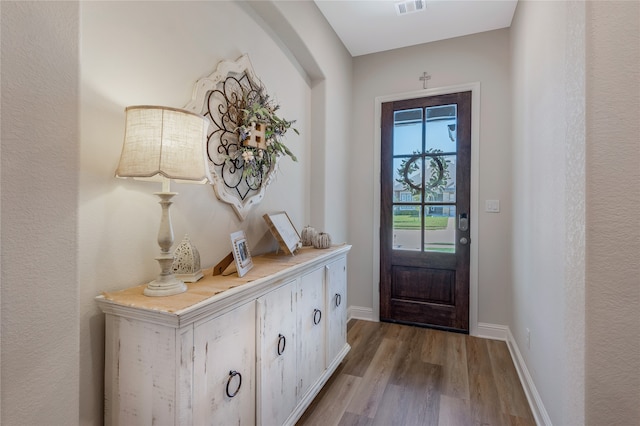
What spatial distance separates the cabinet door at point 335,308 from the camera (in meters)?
2.04

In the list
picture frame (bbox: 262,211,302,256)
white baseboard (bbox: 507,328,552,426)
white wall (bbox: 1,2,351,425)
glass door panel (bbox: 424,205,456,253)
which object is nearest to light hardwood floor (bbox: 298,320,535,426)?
white baseboard (bbox: 507,328,552,426)

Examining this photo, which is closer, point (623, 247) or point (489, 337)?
point (623, 247)

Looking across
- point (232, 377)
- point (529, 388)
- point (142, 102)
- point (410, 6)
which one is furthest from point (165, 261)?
point (410, 6)

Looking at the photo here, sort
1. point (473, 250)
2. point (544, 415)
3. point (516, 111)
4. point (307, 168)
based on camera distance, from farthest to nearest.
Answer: point (473, 250), point (307, 168), point (516, 111), point (544, 415)

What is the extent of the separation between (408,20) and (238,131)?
1.95 metres

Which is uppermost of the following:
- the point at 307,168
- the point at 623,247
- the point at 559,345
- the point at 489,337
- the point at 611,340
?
the point at 307,168

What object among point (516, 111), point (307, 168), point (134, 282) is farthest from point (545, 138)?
point (134, 282)

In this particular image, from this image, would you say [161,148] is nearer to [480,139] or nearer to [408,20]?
[408,20]

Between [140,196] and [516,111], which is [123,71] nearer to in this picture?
[140,196]

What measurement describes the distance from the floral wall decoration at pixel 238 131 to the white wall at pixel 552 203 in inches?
57.3

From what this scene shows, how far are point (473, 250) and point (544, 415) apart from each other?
1504mm

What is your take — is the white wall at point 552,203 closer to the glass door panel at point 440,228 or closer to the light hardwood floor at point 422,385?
the light hardwood floor at point 422,385

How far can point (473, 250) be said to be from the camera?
289 cm

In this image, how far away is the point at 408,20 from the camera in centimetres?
268
